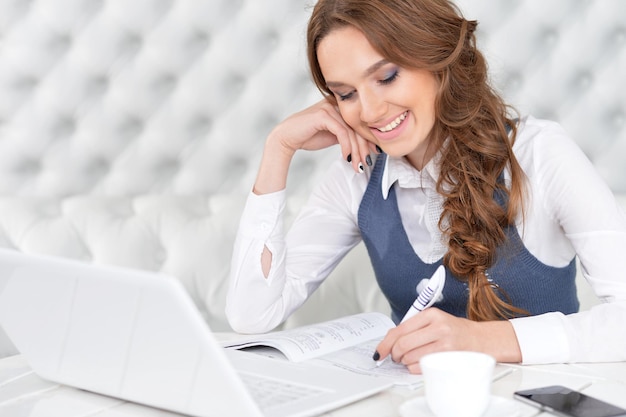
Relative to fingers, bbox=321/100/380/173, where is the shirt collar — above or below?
below

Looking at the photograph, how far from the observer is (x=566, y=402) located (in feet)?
2.91

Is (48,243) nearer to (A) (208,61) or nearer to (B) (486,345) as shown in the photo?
(A) (208,61)

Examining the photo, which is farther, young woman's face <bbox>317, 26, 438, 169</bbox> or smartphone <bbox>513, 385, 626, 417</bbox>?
young woman's face <bbox>317, 26, 438, 169</bbox>

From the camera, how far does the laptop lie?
76 cm

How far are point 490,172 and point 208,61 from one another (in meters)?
0.93

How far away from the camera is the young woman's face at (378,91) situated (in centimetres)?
142

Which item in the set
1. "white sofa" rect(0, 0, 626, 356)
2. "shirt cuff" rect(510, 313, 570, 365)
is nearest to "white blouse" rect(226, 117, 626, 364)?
"shirt cuff" rect(510, 313, 570, 365)

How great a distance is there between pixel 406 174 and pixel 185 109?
0.77 meters

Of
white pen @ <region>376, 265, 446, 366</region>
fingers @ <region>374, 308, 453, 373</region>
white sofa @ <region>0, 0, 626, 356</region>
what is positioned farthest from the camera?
white sofa @ <region>0, 0, 626, 356</region>

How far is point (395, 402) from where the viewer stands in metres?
0.95

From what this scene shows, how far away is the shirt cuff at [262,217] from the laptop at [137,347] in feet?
1.89

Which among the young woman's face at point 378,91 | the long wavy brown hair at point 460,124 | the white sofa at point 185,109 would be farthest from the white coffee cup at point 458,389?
the white sofa at point 185,109

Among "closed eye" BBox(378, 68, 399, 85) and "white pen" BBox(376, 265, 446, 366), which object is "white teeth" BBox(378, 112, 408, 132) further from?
"white pen" BBox(376, 265, 446, 366)

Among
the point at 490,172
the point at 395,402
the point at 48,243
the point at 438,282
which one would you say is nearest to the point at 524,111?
the point at 490,172
